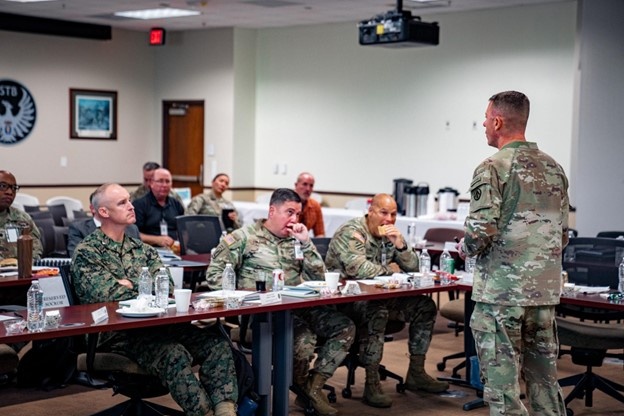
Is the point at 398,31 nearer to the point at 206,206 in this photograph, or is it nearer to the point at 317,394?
the point at 206,206

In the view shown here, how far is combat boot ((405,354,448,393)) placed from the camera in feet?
22.0

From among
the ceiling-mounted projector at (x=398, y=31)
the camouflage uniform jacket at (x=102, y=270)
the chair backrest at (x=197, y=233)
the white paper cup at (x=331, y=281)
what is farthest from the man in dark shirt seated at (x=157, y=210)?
the camouflage uniform jacket at (x=102, y=270)

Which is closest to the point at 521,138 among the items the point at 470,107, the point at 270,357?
the point at 270,357

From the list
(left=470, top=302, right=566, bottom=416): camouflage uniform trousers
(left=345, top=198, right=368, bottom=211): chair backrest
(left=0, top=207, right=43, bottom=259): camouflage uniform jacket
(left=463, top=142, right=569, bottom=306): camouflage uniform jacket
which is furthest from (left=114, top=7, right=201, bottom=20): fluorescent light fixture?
(left=470, top=302, right=566, bottom=416): camouflage uniform trousers

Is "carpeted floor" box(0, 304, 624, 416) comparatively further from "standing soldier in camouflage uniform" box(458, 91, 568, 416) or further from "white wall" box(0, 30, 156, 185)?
"white wall" box(0, 30, 156, 185)

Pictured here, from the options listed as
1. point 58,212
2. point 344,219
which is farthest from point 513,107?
point 58,212

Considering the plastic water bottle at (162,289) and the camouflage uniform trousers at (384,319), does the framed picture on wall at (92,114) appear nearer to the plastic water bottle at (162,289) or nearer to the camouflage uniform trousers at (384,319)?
the camouflage uniform trousers at (384,319)

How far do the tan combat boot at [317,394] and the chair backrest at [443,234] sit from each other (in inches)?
136

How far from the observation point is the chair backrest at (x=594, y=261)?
686 cm

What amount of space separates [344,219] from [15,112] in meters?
5.28

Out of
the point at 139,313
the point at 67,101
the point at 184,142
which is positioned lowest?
the point at 139,313

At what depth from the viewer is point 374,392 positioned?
20.9 ft

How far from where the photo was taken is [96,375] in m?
5.17

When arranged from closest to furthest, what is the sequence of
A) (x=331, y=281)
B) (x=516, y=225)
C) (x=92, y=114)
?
(x=516, y=225) → (x=331, y=281) → (x=92, y=114)
